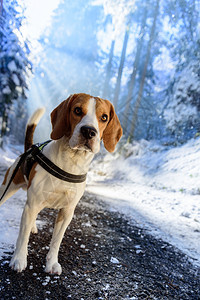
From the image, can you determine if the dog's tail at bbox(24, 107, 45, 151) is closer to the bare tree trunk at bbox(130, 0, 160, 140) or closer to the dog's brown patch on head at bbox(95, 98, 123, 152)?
the dog's brown patch on head at bbox(95, 98, 123, 152)

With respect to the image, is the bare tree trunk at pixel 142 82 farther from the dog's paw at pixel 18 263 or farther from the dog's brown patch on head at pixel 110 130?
the dog's paw at pixel 18 263

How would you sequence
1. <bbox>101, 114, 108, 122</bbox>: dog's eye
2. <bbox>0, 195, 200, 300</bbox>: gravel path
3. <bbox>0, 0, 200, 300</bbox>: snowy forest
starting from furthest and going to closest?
1. <bbox>0, 0, 200, 300</bbox>: snowy forest
2. <bbox>101, 114, 108, 122</bbox>: dog's eye
3. <bbox>0, 195, 200, 300</bbox>: gravel path

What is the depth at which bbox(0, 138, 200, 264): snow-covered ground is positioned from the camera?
290 centimetres

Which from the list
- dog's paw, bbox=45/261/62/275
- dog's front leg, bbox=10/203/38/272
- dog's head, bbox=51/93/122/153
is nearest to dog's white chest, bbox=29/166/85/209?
dog's front leg, bbox=10/203/38/272

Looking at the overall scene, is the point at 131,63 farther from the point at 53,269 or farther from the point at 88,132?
the point at 53,269

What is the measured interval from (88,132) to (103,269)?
4.47 ft

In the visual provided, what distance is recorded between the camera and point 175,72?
8.99 m

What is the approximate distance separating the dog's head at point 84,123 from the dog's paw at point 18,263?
958mm

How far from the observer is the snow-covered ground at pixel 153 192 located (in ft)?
9.52

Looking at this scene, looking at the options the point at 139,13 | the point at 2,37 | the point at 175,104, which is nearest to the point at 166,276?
the point at 2,37

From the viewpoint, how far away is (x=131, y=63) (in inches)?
439

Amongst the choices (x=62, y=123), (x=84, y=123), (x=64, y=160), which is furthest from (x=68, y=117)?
(x=64, y=160)

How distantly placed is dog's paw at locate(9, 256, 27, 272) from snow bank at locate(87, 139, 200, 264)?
2.03 metres

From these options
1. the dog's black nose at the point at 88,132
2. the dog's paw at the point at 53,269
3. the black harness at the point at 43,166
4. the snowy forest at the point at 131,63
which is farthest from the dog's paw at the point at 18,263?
the snowy forest at the point at 131,63
